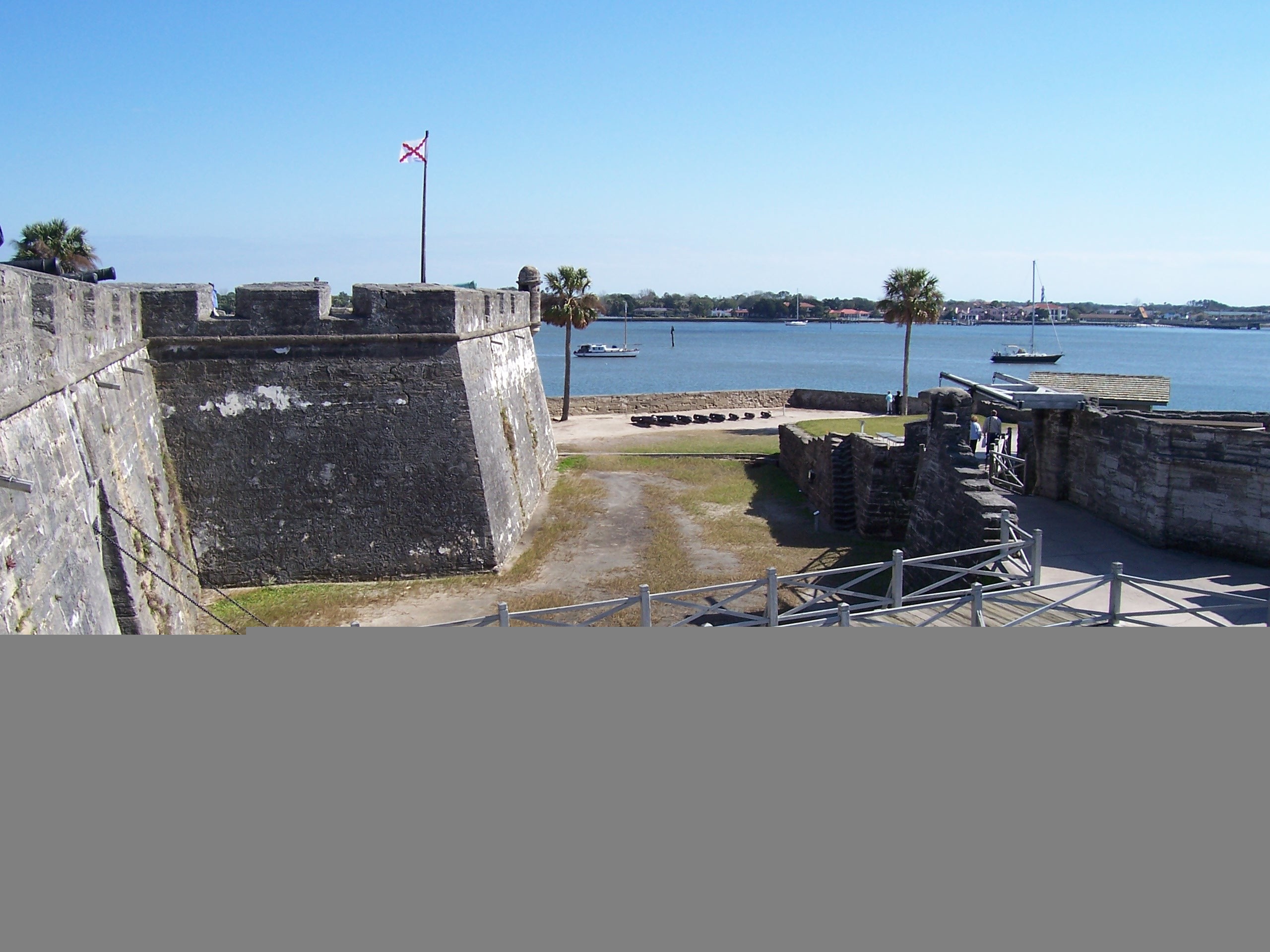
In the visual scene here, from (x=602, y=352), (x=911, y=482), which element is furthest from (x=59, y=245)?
(x=602, y=352)

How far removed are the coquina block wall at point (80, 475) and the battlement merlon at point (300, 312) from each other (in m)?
0.50

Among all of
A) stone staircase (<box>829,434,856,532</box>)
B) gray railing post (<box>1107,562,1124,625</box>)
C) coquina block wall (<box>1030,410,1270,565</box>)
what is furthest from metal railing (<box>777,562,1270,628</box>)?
stone staircase (<box>829,434,856,532</box>)

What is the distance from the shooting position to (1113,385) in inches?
946

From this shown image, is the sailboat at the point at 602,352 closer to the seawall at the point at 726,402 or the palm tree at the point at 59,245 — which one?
the seawall at the point at 726,402

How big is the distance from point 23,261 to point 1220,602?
48.4 ft

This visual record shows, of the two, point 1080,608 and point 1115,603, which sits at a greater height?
point 1115,603

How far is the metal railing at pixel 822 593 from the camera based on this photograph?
333 inches

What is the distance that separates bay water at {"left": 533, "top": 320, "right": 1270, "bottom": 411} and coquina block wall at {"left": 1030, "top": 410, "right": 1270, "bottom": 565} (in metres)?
48.7

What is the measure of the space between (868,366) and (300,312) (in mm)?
107482

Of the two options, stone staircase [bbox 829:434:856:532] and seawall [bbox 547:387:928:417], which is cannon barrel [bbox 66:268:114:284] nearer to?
stone staircase [bbox 829:434:856:532]

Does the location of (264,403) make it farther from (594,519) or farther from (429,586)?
(594,519)

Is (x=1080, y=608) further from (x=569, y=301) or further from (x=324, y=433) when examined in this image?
(x=569, y=301)

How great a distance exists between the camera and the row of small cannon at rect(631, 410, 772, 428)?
110 ft

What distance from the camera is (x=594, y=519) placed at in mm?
18359
